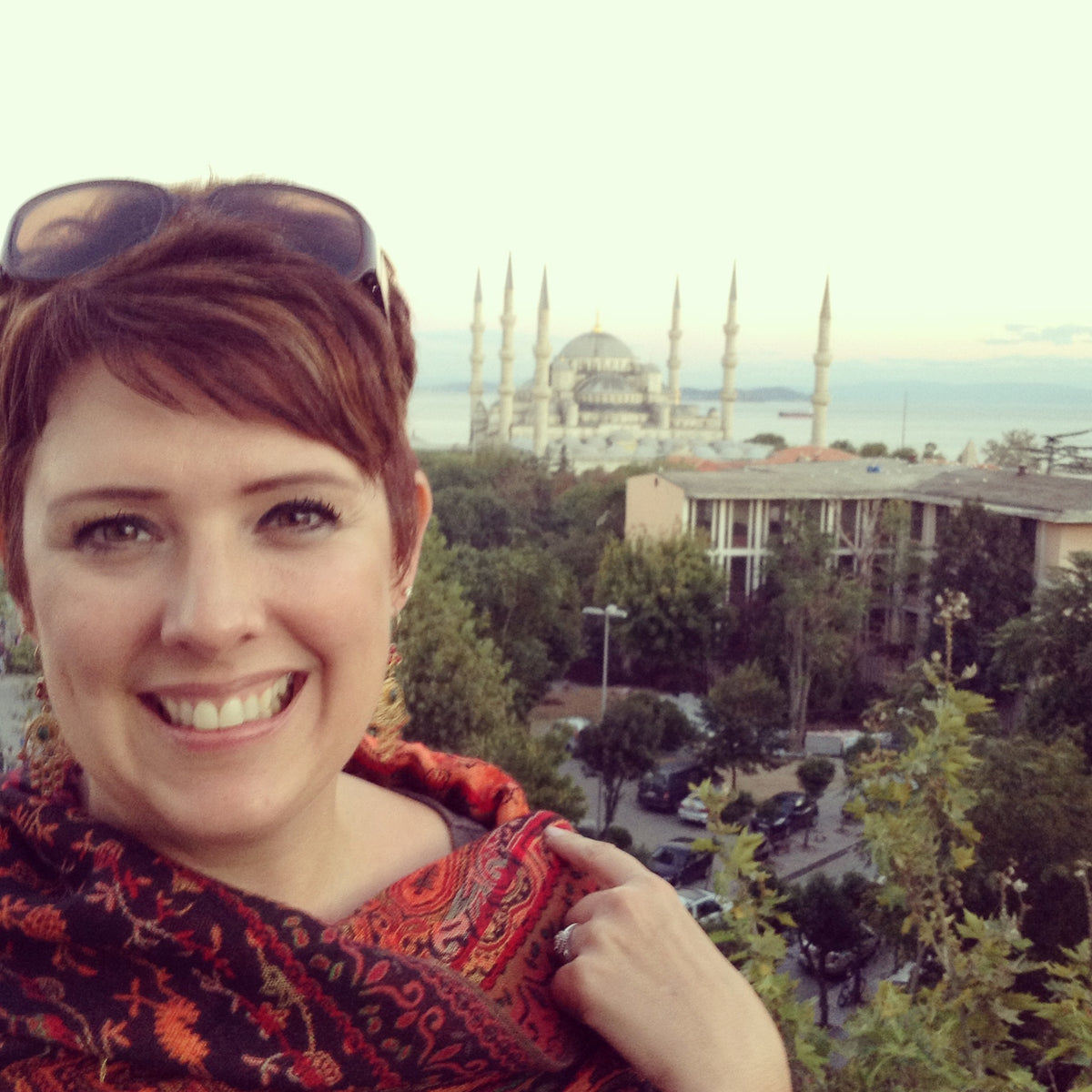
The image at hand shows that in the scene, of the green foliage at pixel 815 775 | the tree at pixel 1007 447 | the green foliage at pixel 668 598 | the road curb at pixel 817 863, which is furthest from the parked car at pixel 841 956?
the tree at pixel 1007 447

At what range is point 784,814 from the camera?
46.8 ft

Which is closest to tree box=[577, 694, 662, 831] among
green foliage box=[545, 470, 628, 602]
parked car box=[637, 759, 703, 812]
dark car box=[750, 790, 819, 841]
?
parked car box=[637, 759, 703, 812]

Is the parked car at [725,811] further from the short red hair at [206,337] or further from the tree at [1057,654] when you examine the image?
the short red hair at [206,337]

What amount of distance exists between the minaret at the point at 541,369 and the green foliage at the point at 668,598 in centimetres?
2261

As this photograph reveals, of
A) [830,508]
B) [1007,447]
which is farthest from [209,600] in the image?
[1007,447]

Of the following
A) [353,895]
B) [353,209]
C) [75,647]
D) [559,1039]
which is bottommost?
[559,1039]

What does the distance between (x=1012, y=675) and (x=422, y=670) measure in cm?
954

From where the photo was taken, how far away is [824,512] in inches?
901

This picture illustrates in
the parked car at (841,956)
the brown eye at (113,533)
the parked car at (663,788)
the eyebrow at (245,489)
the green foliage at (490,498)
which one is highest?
the eyebrow at (245,489)

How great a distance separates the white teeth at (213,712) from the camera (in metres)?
1.01

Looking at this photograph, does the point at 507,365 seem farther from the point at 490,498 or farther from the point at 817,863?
the point at 817,863

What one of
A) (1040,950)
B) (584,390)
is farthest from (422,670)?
(584,390)

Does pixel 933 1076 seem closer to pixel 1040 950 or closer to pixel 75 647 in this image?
pixel 75 647

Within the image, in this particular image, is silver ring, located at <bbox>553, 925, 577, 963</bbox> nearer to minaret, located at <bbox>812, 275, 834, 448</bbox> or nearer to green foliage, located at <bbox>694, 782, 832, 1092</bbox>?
green foliage, located at <bbox>694, 782, 832, 1092</bbox>
